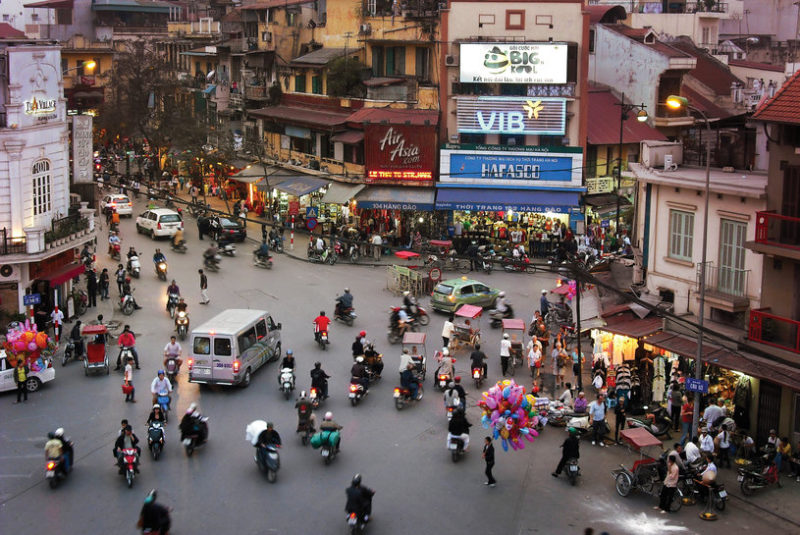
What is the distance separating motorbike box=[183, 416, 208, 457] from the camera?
22.3 metres

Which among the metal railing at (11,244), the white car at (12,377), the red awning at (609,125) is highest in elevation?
the red awning at (609,125)

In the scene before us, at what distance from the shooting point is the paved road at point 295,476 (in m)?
19.3

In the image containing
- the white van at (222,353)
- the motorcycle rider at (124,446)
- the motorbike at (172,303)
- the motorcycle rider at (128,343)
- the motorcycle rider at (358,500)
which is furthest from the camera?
the motorbike at (172,303)

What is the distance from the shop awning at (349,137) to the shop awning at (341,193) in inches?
86.0

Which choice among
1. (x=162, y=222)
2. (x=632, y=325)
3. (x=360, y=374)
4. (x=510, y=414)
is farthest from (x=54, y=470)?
(x=162, y=222)

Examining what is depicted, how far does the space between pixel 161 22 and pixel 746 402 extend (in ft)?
270

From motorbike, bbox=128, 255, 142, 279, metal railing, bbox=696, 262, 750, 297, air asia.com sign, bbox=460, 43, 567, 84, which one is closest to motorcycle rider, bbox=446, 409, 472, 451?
metal railing, bbox=696, 262, 750, 297

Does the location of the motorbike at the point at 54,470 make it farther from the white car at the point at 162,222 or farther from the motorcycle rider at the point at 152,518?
the white car at the point at 162,222

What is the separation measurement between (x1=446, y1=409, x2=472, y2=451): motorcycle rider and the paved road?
24.3 inches

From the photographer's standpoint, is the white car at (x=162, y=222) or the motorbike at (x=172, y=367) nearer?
the motorbike at (x=172, y=367)

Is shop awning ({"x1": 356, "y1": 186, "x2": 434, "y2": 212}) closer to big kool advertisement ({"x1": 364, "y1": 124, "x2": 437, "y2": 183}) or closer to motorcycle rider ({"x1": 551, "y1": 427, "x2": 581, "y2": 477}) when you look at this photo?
big kool advertisement ({"x1": 364, "y1": 124, "x2": 437, "y2": 183})

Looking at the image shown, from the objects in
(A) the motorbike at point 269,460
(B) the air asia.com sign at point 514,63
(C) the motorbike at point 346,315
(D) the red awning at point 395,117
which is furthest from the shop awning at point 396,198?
(A) the motorbike at point 269,460

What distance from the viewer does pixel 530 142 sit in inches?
1829

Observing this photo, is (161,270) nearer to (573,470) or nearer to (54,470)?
(54,470)
